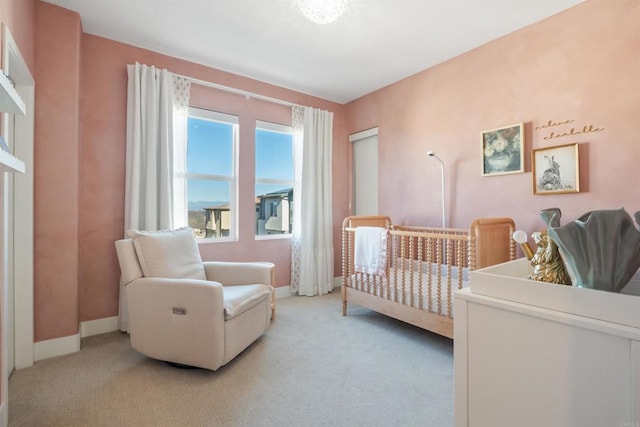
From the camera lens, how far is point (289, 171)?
3.76m

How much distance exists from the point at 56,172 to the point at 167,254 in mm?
972

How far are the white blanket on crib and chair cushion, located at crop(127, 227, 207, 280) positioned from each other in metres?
1.33

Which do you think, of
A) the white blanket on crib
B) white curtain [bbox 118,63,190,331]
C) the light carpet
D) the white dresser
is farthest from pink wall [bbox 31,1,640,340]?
the white dresser

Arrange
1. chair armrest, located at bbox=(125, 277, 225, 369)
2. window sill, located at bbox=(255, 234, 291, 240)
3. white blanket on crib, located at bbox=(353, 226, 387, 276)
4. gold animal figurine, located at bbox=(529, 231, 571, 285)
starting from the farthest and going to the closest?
window sill, located at bbox=(255, 234, 291, 240) < white blanket on crib, located at bbox=(353, 226, 387, 276) < chair armrest, located at bbox=(125, 277, 225, 369) < gold animal figurine, located at bbox=(529, 231, 571, 285)

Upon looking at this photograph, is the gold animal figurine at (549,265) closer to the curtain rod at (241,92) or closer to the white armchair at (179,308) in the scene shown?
the white armchair at (179,308)

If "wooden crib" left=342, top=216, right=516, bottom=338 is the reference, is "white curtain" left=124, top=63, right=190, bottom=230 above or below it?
above

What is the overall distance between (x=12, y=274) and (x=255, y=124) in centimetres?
238

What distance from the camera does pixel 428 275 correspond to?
→ 2.16m

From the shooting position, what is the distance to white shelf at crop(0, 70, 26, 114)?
106 centimetres

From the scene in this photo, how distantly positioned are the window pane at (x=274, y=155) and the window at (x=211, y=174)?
1.05 ft

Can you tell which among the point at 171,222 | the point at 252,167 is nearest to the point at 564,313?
the point at 171,222

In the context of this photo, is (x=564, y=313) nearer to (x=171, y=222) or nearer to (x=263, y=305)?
(x=263, y=305)

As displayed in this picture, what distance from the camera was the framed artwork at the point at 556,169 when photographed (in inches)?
84.8

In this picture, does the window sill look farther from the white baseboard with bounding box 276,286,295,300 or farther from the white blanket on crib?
the white blanket on crib
